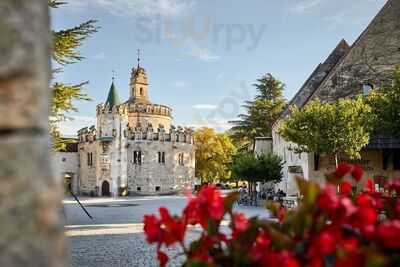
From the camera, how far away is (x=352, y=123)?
63.5 ft

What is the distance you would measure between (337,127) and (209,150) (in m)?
47.1

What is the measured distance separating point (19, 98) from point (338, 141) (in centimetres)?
1969

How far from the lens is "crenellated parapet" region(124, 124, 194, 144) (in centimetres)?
5834

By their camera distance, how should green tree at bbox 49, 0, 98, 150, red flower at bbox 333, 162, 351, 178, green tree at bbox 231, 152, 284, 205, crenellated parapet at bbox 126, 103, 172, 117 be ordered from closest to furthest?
red flower at bbox 333, 162, 351, 178
green tree at bbox 49, 0, 98, 150
green tree at bbox 231, 152, 284, 205
crenellated parapet at bbox 126, 103, 172, 117

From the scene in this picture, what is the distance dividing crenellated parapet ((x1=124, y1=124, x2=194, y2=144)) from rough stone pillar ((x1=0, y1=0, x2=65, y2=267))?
57.5m

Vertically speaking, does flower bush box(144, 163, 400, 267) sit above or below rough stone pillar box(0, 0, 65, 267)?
below

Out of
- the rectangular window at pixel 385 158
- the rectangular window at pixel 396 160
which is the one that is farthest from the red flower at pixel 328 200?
the rectangular window at pixel 396 160

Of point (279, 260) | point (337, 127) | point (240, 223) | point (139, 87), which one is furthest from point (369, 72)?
point (139, 87)

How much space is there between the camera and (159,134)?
2351 inches

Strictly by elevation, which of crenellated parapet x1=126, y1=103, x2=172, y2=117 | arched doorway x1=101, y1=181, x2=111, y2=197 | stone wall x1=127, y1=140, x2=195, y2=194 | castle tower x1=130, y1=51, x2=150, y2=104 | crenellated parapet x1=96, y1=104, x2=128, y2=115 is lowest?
arched doorway x1=101, y1=181, x2=111, y2=197

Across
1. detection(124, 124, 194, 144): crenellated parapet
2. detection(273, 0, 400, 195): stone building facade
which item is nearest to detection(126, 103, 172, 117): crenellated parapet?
detection(124, 124, 194, 144): crenellated parapet

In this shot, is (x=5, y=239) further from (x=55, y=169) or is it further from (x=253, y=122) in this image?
(x=253, y=122)

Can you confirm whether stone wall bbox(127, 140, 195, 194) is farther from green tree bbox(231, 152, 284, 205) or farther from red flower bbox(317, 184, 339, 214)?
red flower bbox(317, 184, 339, 214)

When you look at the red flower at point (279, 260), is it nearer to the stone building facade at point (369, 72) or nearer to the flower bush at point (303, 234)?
the flower bush at point (303, 234)
